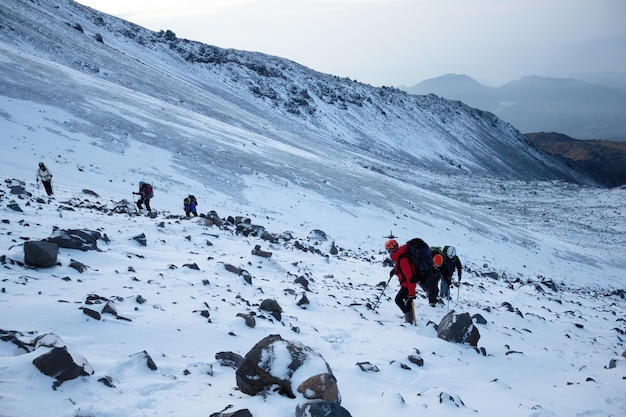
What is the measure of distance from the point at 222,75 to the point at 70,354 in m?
77.2

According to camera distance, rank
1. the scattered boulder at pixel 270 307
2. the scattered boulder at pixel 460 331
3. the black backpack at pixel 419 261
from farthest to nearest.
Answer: the black backpack at pixel 419 261 < the scattered boulder at pixel 460 331 < the scattered boulder at pixel 270 307

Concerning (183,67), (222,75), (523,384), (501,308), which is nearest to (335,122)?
(222,75)

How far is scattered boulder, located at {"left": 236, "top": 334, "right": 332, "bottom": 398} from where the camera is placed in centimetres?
482

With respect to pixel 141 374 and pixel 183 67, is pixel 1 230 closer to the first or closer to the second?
pixel 141 374

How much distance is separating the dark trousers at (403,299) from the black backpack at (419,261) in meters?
0.29

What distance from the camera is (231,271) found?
33.0 ft

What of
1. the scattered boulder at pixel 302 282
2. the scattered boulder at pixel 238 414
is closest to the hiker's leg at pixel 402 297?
the scattered boulder at pixel 302 282

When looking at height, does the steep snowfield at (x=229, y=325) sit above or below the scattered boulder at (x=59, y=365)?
below

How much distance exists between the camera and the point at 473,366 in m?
7.55

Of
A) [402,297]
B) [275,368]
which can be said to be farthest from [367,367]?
[402,297]

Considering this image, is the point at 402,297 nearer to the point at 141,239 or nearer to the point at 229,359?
the point at 229,359

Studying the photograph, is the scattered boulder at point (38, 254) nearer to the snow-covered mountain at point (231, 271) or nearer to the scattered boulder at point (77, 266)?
the snow-covered mountain at point (231, 271)

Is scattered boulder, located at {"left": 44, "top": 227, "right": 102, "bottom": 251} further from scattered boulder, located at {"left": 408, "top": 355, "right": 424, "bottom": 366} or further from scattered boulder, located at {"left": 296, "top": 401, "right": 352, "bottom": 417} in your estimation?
scattered boulder, located at {"left": 408, "top": 355, "right": 424, "bottom": 366}

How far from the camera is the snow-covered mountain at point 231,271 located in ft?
17.6
